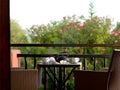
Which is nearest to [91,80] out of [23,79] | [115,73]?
[115,73]

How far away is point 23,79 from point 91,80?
851 millimetres

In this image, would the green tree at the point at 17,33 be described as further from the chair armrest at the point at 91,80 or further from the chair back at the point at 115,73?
the chair back at the point at 115,73

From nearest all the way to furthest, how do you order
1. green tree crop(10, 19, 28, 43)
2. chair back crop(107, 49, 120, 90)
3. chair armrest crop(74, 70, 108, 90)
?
chair back crop(107, 49, 120, 90)
chair armrest crop(74, 70, 108, 90)
green tree crop(10, 19, 28, 43)

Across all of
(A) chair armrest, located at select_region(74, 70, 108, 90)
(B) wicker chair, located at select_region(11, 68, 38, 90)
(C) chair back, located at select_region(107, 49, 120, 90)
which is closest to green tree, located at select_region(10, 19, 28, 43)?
(B) wicker chair, located at select_region(11, 68, 38, 90)

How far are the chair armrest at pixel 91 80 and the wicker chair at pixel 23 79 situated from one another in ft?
1.84

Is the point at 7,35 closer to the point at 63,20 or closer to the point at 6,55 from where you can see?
the point at 6,55

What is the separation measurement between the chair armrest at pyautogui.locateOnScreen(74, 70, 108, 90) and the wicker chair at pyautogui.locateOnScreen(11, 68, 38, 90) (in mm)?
562

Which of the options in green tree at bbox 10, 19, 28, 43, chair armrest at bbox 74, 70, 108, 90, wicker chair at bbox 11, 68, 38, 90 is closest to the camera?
chair armrest at bbox 74, 70, 108, 90

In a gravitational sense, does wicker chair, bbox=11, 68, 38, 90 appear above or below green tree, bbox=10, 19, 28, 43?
below

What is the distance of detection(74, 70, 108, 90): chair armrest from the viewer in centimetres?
338

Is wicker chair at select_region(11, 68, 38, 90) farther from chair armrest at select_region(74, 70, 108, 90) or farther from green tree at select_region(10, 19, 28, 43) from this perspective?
green tree at select_region(10, 19, 28, 43)

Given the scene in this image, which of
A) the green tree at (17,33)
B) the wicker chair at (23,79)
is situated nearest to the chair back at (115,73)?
the wicker chair at (23,79)

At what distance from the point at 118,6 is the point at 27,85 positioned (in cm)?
360

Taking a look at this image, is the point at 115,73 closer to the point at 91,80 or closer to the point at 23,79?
the point at 91,80
